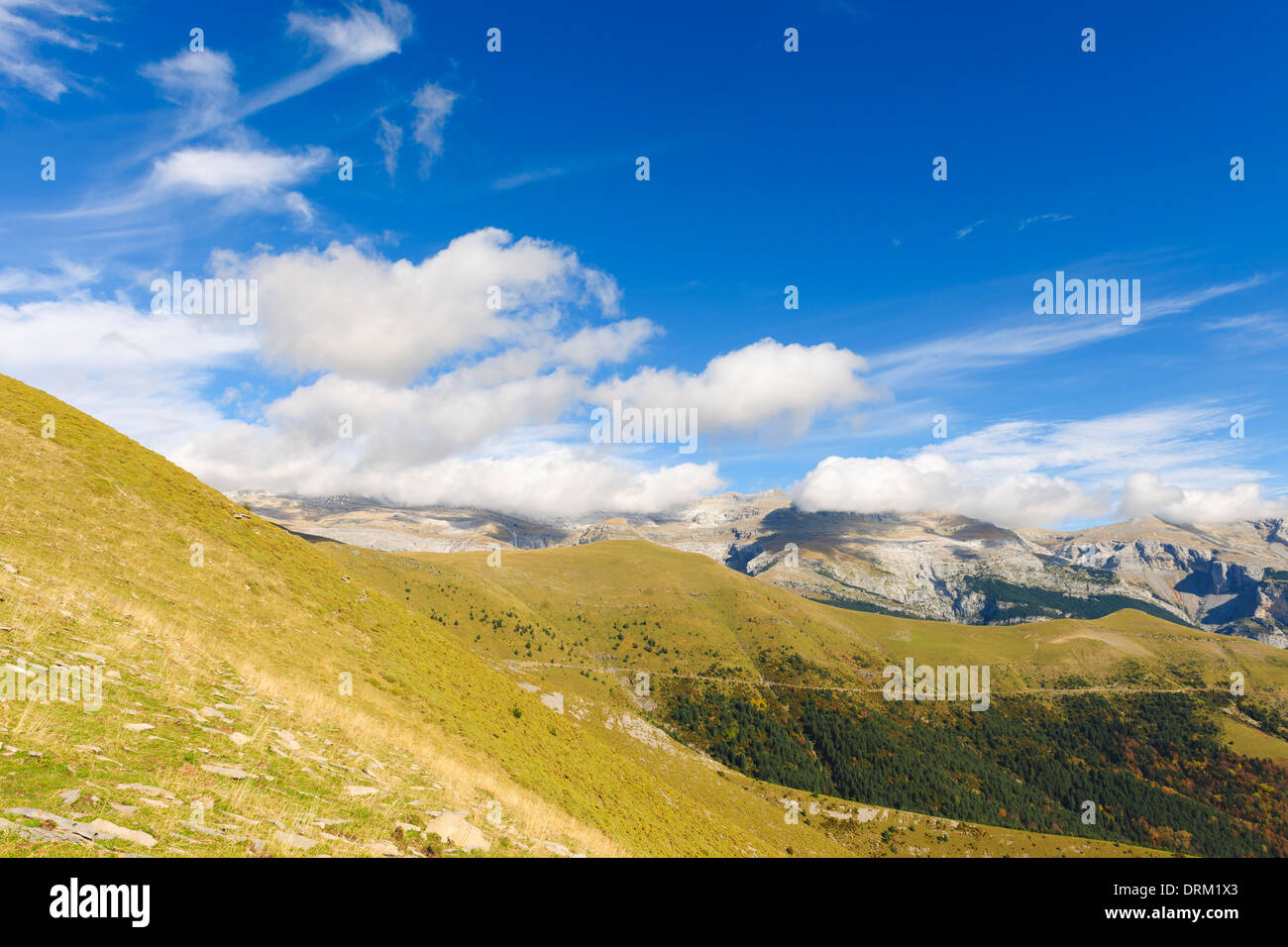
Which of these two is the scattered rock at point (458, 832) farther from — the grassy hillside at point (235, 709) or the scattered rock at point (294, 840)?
the scattered rock at point (294, 840)

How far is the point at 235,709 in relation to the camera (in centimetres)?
2364

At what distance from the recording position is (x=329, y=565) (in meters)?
56.8

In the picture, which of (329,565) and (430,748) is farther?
(329,565)

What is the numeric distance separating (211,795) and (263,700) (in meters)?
11.2

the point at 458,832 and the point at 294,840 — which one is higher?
the point at 294,840

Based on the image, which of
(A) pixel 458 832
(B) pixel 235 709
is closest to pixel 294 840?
(A) pixel 458 832

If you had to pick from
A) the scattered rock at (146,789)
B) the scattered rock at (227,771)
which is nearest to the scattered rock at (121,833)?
the scattered rock at (146,789)

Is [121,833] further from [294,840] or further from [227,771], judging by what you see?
[227,771]

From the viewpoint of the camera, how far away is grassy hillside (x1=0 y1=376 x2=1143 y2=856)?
15.1m

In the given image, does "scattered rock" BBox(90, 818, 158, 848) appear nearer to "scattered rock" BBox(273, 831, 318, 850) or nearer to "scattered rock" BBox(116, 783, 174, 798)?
"scattered rock" BBox(116, 783, 174, 798)

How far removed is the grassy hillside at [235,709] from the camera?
1515cm
